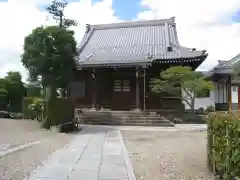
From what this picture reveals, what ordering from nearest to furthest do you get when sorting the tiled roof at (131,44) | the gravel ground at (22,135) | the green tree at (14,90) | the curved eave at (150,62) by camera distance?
the gravel ground at (22,135) → the curved eave at (150,62) → the tiled roof at (131,44) → the green tree at (14,90)

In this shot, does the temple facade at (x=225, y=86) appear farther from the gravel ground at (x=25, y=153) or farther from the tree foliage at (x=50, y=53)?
the gravel ground at (x=25, y=153)

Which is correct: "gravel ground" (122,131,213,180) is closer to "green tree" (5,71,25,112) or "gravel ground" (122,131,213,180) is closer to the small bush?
the small bush

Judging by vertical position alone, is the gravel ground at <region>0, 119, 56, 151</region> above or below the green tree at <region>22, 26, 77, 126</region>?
below

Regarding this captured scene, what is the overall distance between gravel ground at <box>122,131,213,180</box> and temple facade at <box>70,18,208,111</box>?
9.48 meters

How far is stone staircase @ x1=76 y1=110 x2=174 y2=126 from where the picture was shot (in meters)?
17.2

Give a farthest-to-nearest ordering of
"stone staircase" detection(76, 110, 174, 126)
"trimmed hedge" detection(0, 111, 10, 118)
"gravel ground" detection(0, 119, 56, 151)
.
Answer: "trimmed hedge" detection(0, 111, 10, 118), "stone staircase" detection(76, 110, 174, 126), "gravel ground" detection(0, 119, 56, 151)

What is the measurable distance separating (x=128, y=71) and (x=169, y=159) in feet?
45.4

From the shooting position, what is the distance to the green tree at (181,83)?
17516 mm

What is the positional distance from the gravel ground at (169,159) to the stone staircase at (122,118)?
21.5 feet

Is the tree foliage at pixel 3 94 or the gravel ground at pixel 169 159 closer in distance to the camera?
the gravel ground at pixel 169 159

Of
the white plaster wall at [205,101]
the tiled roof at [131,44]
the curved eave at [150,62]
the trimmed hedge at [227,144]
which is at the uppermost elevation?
the tiled roof at [131,44]

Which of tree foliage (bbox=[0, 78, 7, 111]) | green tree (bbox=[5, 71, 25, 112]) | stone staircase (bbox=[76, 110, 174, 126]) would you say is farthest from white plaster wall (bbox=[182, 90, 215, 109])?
tree foliage (bbox=[0, 78, 7, 111])

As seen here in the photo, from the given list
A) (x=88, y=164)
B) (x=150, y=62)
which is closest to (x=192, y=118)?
(x=150, y=62)

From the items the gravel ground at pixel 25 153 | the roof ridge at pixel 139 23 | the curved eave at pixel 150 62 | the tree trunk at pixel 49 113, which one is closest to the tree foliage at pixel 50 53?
the tree trunk at pixel 49 113
